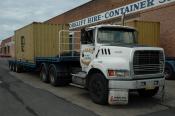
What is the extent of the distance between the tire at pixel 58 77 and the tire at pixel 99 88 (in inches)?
155

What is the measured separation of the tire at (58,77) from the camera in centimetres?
1519

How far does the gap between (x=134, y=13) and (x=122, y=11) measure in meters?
2.31

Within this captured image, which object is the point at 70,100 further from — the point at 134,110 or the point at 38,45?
the point at 38,45

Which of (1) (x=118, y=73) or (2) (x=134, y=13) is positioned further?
(2) (x=134, y=13)

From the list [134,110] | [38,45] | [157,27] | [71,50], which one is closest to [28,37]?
[38,45]

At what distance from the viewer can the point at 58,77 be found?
15.2m

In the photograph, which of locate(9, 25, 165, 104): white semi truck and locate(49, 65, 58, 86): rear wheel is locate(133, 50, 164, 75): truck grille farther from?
locate(49, 65, 58, 86): rear wheel

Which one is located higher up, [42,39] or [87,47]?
[42,39]

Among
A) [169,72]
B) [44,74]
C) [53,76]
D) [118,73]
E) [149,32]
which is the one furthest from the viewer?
[149,32]

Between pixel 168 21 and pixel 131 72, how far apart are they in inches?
493

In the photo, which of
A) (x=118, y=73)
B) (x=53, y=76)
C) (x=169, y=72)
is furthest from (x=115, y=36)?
(x=169, y=72)

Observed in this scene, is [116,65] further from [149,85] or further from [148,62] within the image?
[149,85]

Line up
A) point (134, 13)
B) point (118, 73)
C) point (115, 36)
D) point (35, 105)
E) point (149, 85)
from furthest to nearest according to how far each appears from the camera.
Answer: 1. point (134, 13)
2. point (115, 36)
3. point (35, 105)
4. point (149, 85)
5. point (118, 73)

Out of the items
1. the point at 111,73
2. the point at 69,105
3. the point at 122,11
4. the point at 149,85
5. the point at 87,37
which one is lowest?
the point at 69,105
